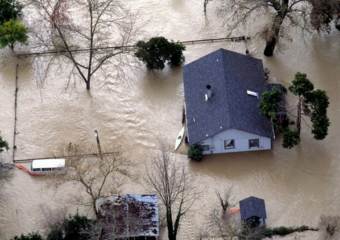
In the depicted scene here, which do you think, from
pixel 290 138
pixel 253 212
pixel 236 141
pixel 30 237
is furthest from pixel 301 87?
pixel 30 237

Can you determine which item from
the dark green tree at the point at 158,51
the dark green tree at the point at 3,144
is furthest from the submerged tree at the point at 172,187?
the dark green tree at the point at 3,144

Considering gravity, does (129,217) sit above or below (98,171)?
below

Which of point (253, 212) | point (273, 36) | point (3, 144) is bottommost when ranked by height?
point (253, 212)

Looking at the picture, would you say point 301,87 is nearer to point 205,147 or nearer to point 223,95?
point 223,95

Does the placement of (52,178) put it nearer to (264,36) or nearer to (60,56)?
(60,56)

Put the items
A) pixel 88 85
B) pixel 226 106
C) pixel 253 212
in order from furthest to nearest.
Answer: pixel 88 85, pixel 226 106, pixel 253 212

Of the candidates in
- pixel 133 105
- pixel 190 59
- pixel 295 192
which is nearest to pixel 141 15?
pixel 190 59

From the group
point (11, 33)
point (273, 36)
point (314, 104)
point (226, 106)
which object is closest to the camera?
point (314, 104)
